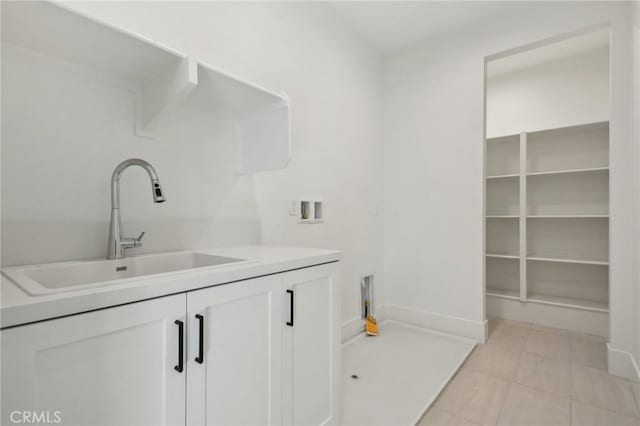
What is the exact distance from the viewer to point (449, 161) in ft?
8.95

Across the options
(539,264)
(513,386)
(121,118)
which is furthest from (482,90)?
(121,118)

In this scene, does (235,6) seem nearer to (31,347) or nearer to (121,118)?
(121,118)

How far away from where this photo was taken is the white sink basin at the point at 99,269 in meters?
0.92

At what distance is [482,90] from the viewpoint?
2.57 m

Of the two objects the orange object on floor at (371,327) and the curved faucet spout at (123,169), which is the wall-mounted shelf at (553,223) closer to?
the orange object on floor at (371,327)

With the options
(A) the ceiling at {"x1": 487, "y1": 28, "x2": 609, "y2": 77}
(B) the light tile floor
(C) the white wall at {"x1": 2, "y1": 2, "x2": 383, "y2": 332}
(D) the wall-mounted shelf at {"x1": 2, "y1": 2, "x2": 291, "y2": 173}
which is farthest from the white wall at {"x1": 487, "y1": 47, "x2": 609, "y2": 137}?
(D) the wall-mounted shelf at {"x1": 2, "y1": 2, "x2": 291, "y2": 173}

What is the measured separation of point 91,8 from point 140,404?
1336 mm

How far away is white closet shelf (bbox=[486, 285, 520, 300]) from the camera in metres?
3.07

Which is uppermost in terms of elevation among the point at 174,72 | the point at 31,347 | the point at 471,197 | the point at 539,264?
the point at 174,72

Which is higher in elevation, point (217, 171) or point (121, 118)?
point (121, 118)

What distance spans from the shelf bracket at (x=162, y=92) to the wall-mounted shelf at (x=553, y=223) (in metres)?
2.96

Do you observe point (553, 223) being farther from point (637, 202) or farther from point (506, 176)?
point (637, 202)

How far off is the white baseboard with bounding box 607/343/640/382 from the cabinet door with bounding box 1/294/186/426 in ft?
8.22

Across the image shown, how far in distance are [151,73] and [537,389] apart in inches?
97.6
